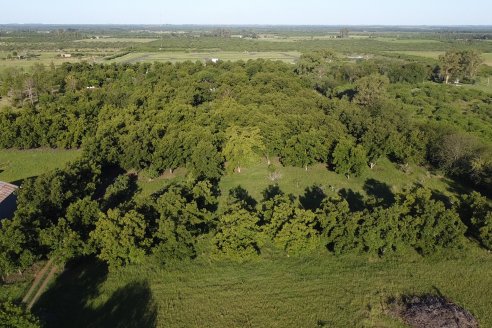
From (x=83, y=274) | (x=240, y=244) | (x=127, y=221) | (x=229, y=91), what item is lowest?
(x=83, y=274)

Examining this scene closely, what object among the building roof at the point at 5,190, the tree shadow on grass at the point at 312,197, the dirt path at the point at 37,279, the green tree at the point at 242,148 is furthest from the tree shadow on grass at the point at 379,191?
the building roof at the point at 5,190

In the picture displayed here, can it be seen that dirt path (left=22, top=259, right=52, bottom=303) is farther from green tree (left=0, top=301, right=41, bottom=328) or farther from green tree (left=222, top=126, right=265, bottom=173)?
green tree (left=222, top=126, right=265, bottom=173)

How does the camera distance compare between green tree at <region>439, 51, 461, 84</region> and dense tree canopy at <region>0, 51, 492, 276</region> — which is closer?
dense tree canopy at <region>0, 51, 492, 276</region>

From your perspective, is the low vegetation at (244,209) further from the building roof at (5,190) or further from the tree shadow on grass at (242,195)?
the building roof at (5,190)

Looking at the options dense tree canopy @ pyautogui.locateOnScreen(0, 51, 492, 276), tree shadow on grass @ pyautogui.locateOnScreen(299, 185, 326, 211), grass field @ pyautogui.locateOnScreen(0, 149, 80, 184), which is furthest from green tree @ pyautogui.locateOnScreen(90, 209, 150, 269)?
grass field @ pyautogui.locateOnScreen(0, 149, 80, 184)

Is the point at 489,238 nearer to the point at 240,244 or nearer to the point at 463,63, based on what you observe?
the point at 240,244

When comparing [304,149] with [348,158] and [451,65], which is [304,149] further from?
[451,65]

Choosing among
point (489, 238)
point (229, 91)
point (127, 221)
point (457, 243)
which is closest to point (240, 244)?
point (127, 221)
